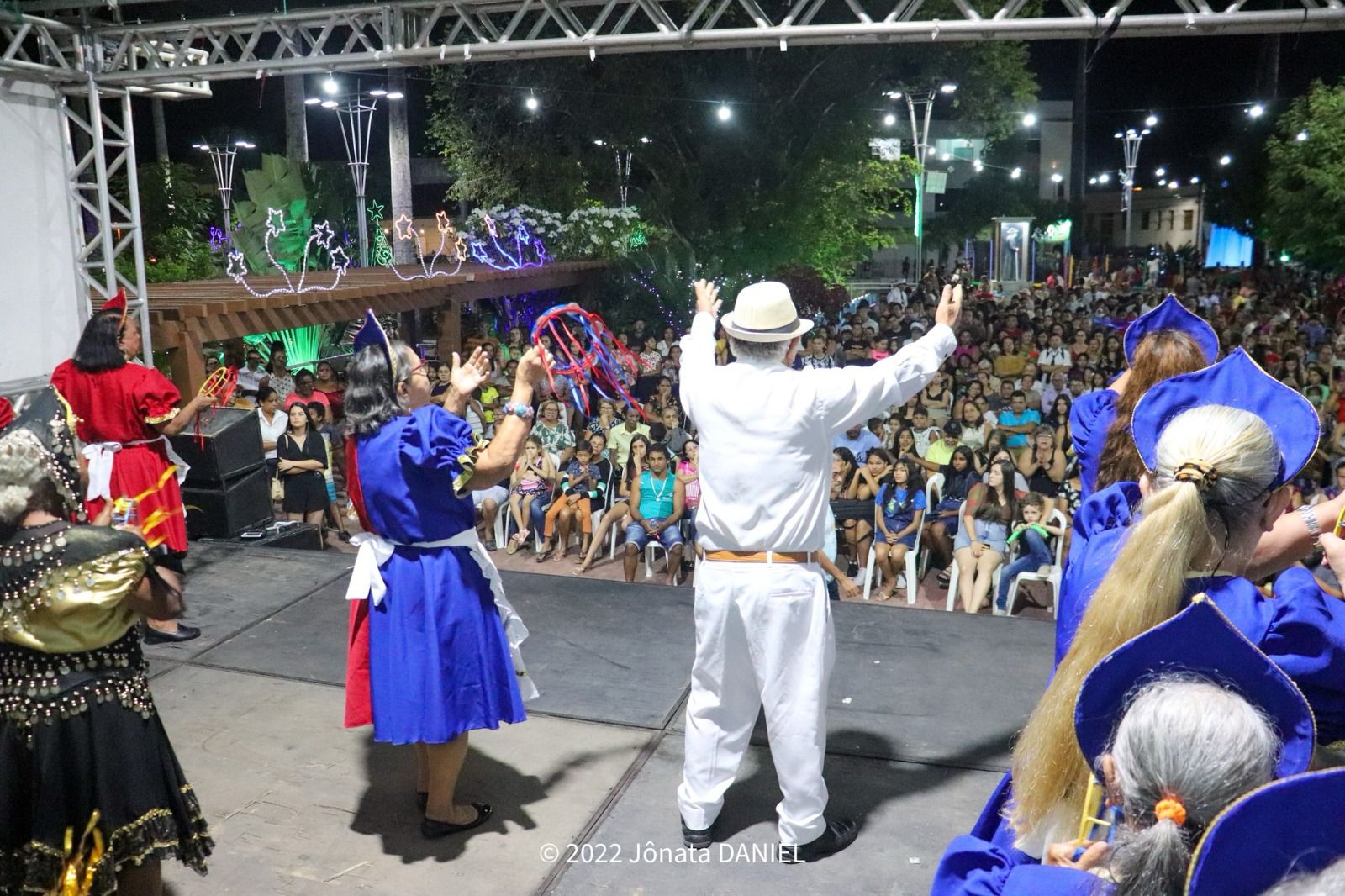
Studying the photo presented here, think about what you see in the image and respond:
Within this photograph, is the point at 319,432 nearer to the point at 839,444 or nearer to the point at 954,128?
the point at 839,444

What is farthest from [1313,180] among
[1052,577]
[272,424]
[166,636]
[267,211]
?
[166,636]

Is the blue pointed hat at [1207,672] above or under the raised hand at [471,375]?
under

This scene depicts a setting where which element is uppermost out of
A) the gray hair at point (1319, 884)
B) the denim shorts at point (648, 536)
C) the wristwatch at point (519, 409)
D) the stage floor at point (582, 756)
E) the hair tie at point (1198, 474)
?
the hair tie at point (1198, 474)

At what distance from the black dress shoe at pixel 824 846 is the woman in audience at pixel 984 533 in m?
3.68

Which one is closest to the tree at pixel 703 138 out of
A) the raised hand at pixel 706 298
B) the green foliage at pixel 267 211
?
the green foliage at pixel 267 211

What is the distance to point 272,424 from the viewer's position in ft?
28.8

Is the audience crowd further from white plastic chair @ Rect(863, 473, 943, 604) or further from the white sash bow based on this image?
the white sash bow

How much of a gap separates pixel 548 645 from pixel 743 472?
1952mm

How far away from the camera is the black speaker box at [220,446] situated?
6516 millimetres

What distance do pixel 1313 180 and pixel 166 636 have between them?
18.8m


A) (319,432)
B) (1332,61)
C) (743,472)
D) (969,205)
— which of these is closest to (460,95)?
(319,432)

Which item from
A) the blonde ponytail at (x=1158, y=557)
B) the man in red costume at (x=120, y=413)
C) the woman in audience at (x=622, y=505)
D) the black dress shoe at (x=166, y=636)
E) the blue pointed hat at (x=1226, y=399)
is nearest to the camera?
the blonde ponytail at (x=1158, y=557)

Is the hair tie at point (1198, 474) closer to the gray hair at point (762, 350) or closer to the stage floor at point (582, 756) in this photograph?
the gray hair at point (762, 350)

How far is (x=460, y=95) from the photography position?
19.8 m
